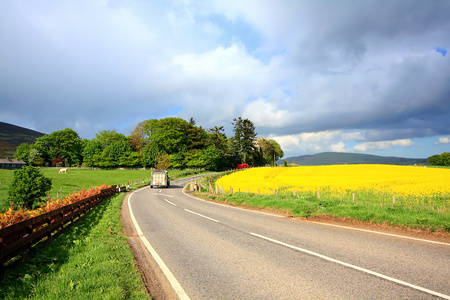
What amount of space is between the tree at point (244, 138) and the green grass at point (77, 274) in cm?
7711

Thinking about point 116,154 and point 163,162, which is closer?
point 163,162

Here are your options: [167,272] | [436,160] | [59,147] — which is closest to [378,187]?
[167,272]

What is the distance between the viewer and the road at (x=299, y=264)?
13.6 ft

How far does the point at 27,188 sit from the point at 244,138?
227 feet

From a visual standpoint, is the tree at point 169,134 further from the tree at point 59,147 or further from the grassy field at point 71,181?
the tree at point 59,147

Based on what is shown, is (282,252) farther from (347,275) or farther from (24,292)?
(24,292)

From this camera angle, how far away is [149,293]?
4.27m

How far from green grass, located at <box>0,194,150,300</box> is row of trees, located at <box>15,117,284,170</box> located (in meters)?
64.3

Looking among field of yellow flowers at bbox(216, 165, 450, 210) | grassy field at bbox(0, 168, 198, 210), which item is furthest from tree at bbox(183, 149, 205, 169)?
field of yellow flowers at bbox(216, 165, 450, 210)

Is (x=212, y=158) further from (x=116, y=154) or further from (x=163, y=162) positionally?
(x=116, y=154)

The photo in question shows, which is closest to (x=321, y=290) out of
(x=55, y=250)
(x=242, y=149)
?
(x=55, y=250)

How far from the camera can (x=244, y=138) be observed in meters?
84.9

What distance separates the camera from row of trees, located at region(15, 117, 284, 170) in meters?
78.8

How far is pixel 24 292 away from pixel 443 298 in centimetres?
688
